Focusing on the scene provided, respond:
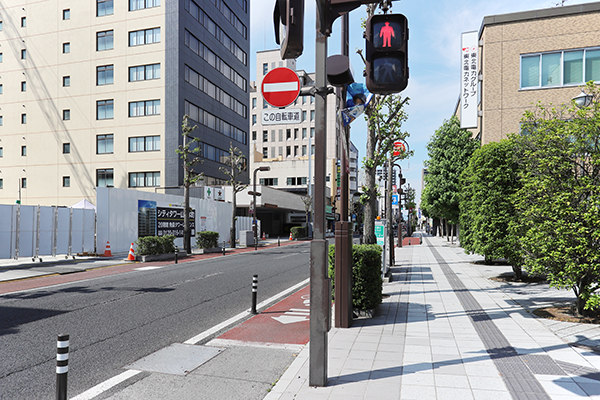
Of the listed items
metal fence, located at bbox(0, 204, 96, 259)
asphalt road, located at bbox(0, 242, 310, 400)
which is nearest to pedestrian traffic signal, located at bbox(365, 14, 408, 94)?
asphalt road, located at bbox(0, 242, 310, 400)

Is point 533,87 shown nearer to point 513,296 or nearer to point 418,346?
point 513,296

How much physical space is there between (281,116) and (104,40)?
140 feet

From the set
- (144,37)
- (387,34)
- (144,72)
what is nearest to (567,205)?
(387,34)


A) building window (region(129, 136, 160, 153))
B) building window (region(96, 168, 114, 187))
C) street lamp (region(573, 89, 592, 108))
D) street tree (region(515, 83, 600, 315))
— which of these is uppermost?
building window (region(129, 136, 160, 153))

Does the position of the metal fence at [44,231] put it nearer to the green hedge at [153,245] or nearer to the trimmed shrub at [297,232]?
the green hedge at [153,245]

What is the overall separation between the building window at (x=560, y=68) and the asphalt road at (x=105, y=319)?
710 inches


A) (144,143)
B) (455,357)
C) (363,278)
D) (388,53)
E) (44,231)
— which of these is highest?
(144,143)

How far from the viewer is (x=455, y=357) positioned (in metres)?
5.89

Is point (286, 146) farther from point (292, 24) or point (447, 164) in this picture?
point (292, 24)

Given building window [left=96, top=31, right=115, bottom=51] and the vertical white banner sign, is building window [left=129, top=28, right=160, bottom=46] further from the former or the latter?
the vertical white banner sign

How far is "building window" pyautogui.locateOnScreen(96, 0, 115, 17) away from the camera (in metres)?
40.7

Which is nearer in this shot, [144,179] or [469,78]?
[469,78]

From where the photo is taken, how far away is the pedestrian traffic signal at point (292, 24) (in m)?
4.19

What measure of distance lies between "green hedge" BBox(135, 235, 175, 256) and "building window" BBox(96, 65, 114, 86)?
2483cm
